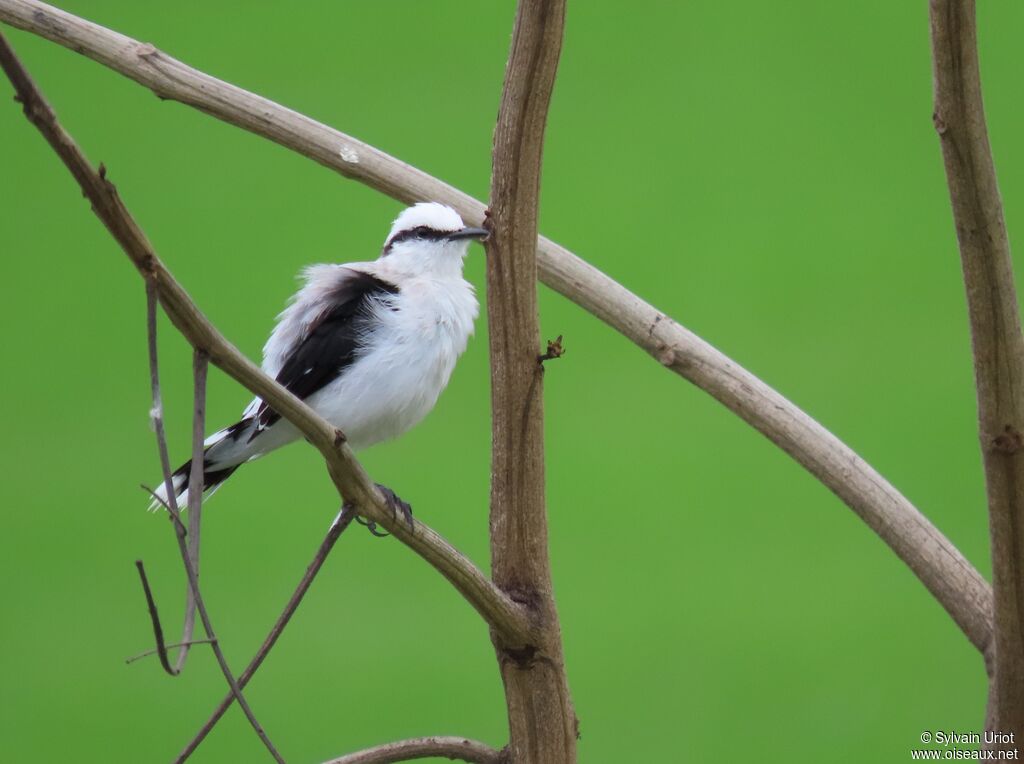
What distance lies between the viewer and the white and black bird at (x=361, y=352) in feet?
6.85

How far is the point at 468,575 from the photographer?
146 cm

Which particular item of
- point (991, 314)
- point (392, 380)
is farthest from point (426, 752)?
point (991, 314)

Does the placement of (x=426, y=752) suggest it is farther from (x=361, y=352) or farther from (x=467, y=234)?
(x=467, y=234)

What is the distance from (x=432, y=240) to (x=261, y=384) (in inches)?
48.3

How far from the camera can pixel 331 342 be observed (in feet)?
6.94

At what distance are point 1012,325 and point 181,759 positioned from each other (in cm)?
107

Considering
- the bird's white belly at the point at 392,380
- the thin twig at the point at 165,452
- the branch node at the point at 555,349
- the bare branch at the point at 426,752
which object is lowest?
the bare branch at the point at 426,752

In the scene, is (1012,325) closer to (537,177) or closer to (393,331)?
(537,177)

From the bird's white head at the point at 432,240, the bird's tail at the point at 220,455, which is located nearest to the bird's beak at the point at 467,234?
the bird's white head at the point at 432,240

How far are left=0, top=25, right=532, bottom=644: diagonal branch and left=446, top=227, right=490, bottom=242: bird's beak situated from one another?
0.85 metres

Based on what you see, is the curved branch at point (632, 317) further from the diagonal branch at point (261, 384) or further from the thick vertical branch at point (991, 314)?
the diagonal branch at point (261, 384)

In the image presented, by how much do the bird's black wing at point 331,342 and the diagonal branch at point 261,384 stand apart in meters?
0.71

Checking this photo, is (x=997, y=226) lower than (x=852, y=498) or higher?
higher

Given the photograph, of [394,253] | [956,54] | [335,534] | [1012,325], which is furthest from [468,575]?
[394,253]
